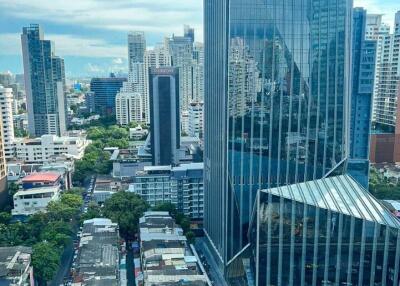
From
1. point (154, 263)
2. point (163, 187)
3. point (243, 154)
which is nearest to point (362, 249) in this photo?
point (243, 154)

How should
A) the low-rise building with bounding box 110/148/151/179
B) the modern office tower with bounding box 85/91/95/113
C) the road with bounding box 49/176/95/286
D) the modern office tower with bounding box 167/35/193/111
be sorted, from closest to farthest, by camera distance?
the road with bounding box 49/176/95/286 → the low-rise building with bounding box 110/148/151/179 → the modern office tower with bounding box 167/35/193/111 → the modern office tower with bounding box 85/91/95/113

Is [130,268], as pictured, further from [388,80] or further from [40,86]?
[40,86]

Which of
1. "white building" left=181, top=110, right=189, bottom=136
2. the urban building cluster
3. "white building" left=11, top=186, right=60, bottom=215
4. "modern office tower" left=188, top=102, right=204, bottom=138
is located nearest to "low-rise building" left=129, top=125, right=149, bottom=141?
"white building" left=181, top=110, right=189, bottom=136

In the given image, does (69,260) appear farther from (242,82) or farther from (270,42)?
(270,42)

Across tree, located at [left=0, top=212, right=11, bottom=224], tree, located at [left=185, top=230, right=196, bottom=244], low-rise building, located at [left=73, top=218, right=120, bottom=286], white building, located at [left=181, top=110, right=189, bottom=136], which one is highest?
white building, located at [left=181, top=110, right=189, bottom=136]

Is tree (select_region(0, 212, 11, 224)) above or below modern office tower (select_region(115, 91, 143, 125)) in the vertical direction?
below

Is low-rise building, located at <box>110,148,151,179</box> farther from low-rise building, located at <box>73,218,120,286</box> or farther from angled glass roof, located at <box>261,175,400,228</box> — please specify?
angled glass roof, located at <box>261,175,400,228</box>
